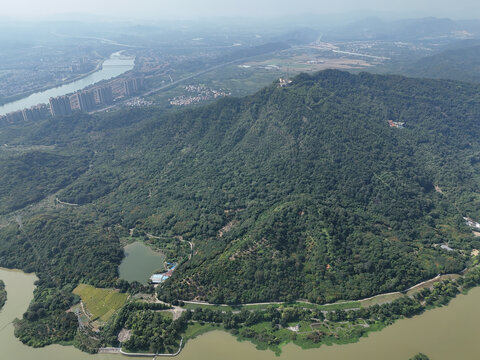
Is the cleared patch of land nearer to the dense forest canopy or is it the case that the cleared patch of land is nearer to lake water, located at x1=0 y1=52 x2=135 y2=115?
lake water, located at x1=0 y1=52 x2=135 y2=115

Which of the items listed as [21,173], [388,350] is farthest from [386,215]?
[21,173]

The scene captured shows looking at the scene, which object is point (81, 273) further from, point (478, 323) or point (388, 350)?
point (478, 323)

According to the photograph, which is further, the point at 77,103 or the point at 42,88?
the point at 42,88

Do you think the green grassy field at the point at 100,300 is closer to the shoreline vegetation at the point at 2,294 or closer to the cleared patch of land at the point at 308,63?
the shoreline vegetation at the point at 2,294

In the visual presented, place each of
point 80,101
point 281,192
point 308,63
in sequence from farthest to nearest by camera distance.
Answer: point 308,63, point 80,101, point 281,192

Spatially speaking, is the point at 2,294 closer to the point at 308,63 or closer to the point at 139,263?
the point at 139,263

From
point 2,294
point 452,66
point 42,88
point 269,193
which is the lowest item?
point 2,294

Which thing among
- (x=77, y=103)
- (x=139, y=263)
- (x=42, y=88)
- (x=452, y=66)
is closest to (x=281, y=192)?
(x=139, y=263)
